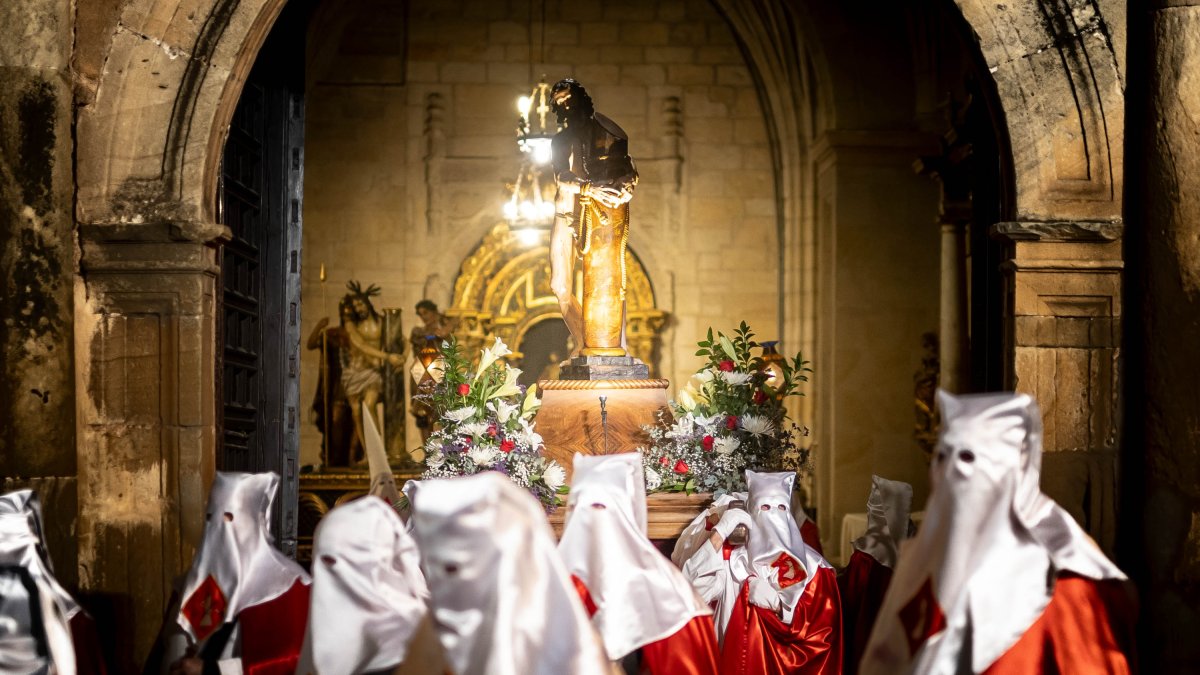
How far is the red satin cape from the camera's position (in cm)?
559

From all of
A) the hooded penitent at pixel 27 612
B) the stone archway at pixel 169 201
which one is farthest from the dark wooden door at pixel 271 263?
the hooded penitent at pixel 27 612

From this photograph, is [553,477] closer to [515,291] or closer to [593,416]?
[593,416]

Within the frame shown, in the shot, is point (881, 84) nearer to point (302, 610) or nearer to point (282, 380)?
point (282, 380)

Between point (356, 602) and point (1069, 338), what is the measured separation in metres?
4.65

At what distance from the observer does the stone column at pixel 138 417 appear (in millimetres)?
7730

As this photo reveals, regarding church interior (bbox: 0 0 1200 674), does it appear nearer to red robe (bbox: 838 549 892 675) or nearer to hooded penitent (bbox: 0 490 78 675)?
hooded penitent (bbox: 0 490 78 675)

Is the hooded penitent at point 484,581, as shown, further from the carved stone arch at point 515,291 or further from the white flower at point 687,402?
the carved stone arch at point 515,291

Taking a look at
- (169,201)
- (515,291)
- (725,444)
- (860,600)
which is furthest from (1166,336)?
(515,291)

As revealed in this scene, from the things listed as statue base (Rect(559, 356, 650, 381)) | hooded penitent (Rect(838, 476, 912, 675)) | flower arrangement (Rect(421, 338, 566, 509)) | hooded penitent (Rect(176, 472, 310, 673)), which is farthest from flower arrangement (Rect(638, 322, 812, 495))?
hooded penitent (Rect(176, 472, 310, 673))

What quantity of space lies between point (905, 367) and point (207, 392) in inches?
357

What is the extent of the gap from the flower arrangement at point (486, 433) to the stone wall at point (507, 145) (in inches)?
326

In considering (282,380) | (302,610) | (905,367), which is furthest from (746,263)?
(302,610)

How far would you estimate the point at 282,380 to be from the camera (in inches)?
412

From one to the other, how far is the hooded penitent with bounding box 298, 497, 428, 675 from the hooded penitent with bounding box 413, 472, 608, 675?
0.73m
